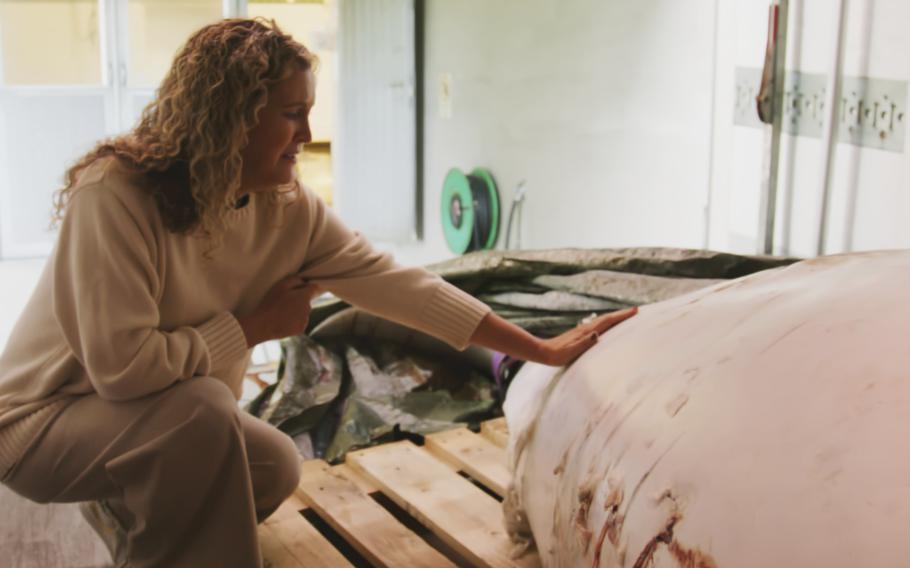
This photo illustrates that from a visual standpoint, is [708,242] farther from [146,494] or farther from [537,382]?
[146,494]

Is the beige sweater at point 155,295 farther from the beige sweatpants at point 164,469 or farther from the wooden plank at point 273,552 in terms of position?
the wooden plank at point 273,552

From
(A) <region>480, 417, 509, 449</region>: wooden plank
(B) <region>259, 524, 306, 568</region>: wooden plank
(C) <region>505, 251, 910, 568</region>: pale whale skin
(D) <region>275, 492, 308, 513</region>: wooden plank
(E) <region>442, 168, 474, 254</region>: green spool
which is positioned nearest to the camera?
(C) <region>505, 251, 910, 568</region>: pale whale skin

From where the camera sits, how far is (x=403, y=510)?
226cm

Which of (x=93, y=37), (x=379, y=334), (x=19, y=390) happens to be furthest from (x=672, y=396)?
(x=93, y=37)

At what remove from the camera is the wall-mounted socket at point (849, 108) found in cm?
254

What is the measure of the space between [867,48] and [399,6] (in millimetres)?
2793

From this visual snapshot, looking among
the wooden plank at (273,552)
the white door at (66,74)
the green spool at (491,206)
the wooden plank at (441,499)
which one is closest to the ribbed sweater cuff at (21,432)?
the wooden plank at (273,552)

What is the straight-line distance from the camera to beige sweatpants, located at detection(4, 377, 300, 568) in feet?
5.43

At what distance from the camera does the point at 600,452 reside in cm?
148

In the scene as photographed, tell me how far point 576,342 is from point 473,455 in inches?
27.3

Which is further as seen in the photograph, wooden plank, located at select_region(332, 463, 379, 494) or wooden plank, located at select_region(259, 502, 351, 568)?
wooden plank, located at select_region(332, 463, 379, 494)

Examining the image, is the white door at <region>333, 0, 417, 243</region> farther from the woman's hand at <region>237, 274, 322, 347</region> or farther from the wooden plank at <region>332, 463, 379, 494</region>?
the woman's hand at <region>237, 274, 322, 347</region>

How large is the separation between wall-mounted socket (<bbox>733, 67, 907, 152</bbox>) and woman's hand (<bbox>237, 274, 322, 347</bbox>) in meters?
1.46

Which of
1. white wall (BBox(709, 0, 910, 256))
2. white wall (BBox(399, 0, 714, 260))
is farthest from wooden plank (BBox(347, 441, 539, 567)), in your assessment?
white wall (BBox(399, 0, 714, 260))
